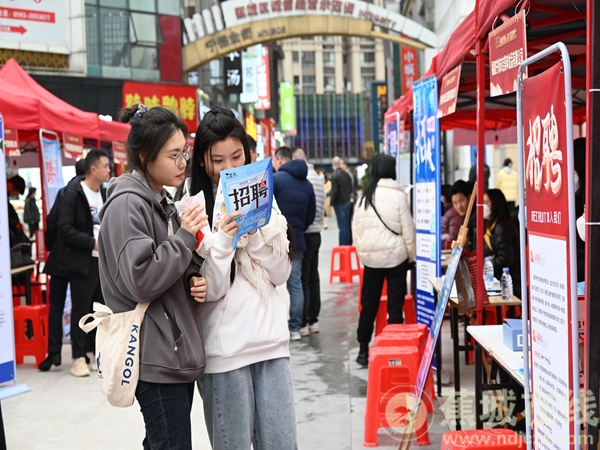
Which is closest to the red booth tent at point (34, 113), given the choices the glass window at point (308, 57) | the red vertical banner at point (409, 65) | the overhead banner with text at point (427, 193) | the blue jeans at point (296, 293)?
the blue jeans at point (296, 293)

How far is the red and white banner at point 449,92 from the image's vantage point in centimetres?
577

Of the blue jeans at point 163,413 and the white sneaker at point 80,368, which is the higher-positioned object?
the blue jeans at point 163,413

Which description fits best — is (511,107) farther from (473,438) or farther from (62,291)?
(473,438)

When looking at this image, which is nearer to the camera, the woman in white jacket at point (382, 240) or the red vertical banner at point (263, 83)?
the woman in white jacket at point (382, 240)

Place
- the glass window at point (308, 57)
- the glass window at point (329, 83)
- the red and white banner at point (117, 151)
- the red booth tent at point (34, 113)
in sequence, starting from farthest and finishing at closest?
the glass window at point (329, 83), the glass window at point (308, 57), the red and white banner at point (117, 151), the red booth tent at point (34, 113)

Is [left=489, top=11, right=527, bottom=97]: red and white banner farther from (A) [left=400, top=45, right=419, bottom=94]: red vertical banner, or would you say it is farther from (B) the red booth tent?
(A) [left=400, top=45, right=419, bottom=94]: red vertical banner

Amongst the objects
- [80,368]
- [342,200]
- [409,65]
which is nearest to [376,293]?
[80,368]

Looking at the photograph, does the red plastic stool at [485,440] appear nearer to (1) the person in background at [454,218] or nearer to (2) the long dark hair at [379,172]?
(2) the long dark hair at [379,172]

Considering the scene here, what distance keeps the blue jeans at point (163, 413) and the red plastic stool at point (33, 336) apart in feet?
17.6

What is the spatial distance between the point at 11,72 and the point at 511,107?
6049 mm

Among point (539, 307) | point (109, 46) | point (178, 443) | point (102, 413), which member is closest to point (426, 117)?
point (102, 413)

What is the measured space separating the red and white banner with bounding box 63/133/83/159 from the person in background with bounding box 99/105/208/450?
6674mm

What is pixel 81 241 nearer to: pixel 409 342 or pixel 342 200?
pixel 409 342

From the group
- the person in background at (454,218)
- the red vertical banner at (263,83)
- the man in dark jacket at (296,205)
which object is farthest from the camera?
the red vertical banner at (263,83)
